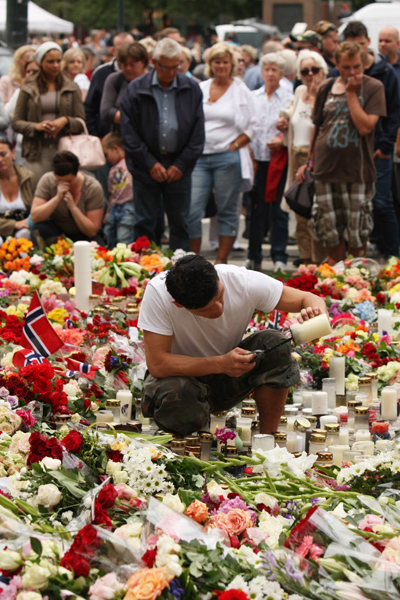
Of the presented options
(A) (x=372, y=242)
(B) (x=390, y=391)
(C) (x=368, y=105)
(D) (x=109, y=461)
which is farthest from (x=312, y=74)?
(D) (x=109, y=461)

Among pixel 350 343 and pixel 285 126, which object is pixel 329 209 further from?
pixel 350 343

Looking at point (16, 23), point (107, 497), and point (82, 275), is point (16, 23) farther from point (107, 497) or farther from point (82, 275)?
point (107, 497)

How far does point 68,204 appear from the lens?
650 cm

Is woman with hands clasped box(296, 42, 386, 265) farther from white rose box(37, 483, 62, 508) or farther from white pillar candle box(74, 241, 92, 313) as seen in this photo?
white rose box(37, 483, 62, 508)

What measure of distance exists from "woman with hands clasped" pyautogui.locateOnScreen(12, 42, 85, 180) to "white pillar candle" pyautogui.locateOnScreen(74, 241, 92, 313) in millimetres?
2166

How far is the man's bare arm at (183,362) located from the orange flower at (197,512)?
0.94 m

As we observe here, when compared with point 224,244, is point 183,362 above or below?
above

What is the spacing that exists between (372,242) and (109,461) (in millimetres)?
5564

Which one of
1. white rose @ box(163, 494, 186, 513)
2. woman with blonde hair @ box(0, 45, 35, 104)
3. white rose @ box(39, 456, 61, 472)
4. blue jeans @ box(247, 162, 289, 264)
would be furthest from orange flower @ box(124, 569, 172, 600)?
woman with blonde hair @ box(0, 45, 35, 104)

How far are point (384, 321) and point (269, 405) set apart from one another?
132 centimetres

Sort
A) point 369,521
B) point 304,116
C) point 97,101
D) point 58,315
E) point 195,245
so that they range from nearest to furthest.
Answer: point 369,521 < point 58,315 < point 304,116 < point 195,245 < point 97,101

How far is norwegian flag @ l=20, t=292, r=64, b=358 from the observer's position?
14.2 feet

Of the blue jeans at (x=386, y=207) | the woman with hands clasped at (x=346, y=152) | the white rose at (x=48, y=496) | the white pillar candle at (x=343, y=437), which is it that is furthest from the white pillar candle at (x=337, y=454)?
the blue jeans at (x=386, y=207)

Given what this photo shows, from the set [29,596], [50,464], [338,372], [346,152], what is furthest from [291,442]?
[346,152]
